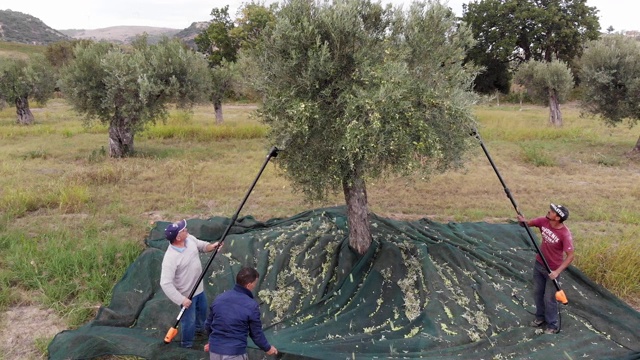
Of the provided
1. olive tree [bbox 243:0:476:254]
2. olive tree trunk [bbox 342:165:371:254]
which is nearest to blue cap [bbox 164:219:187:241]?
olive tree [bbox 243:0:476:254]

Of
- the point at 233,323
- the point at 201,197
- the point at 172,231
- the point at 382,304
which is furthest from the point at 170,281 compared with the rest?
the point at 201,197

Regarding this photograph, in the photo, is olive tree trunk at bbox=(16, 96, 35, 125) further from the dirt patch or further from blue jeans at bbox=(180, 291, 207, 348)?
blue jeans at bbox=(180, 291, 207, 348)

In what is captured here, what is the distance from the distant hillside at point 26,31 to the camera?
143 m

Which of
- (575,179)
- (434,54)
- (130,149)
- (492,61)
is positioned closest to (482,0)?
(492,61)

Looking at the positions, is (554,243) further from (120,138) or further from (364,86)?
(120,138)

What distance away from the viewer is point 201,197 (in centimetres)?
1121

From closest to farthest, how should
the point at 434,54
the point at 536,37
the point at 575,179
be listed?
the point at 434,54
the point at 575,179
the point at 536,37

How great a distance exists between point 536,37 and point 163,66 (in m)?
32.4

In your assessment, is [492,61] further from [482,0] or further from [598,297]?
[598,297]

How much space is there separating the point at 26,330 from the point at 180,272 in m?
2.57

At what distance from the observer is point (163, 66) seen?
1512 cm

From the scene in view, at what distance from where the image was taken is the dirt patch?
17.7ft

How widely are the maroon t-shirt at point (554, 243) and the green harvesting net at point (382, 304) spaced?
0.86 m

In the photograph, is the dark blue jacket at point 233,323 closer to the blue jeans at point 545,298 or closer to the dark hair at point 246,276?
the dark hair at point 246,276
